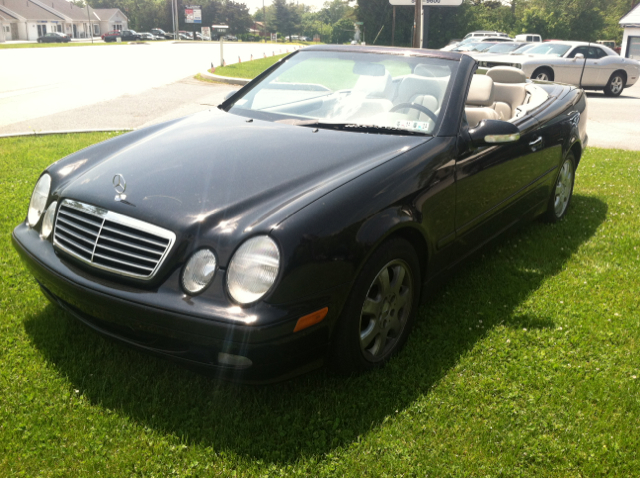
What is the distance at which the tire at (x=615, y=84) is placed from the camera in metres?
17.6

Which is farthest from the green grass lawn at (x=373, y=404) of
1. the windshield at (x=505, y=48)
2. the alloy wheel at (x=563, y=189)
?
the windshield at (x=505, y=48)

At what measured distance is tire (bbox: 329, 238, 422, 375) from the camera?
9.02 ft

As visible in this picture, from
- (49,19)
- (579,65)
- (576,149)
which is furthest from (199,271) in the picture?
(49,19)

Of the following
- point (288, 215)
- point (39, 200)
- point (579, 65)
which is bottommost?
point (39, 200)

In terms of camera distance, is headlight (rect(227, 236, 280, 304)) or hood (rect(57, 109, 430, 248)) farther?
hood (rect(57, 109, 430, 248))

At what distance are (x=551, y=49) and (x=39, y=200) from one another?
17.7 meters

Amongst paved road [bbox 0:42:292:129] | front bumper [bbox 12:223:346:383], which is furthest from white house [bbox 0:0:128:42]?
front bumper [bbox 12:223:346:383]

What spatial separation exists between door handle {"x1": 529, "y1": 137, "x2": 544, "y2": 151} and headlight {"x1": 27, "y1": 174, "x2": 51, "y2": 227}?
10.5 feet

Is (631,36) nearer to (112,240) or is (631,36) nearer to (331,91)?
(331,91)

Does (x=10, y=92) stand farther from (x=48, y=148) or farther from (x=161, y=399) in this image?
(x=161, y=399)

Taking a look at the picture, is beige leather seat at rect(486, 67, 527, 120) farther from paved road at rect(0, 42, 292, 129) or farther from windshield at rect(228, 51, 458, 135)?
paved road at rect(0, 42, 292, 129)

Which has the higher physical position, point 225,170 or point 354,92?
point 354,92

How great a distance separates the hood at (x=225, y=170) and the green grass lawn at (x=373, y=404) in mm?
844

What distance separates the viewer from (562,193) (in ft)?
17.7
